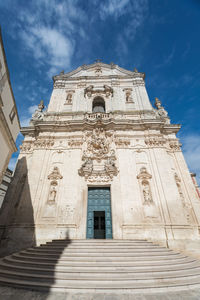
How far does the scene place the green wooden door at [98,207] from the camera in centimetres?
873

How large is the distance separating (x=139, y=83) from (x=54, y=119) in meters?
9.90

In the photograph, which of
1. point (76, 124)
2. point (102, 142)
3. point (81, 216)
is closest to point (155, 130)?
point (102, 142)

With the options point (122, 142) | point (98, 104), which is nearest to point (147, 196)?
point (122, 142)

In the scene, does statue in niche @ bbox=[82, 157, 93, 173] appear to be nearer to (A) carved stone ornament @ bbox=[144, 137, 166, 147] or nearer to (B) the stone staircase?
(B) the stone staircase

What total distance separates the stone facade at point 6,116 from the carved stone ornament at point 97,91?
29.8 feet

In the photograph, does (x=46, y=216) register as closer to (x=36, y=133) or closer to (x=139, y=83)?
(x=36, y=133)

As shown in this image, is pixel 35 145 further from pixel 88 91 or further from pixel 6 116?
pixel 88 91

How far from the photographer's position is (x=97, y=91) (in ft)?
50.0

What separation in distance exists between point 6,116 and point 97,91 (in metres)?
10.8

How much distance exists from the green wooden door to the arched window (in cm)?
861

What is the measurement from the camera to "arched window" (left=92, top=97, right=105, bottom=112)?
49.9ft

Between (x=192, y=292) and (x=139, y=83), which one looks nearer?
(x=192, y=292)

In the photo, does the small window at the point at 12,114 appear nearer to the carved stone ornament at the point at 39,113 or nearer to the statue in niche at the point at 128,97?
the carved stone ornament at the point at 39,113

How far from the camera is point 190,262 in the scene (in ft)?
18.6
